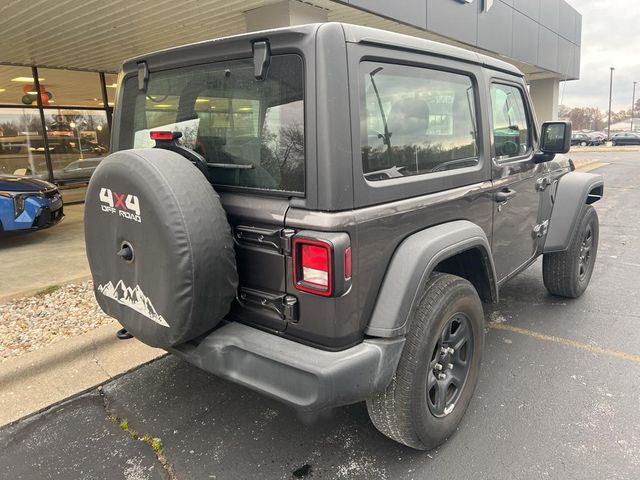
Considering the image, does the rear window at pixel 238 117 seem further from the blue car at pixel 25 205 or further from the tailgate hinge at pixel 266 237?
the blue car at pixel 25 205

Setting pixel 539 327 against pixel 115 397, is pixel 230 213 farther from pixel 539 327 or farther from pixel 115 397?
pixel 539 327

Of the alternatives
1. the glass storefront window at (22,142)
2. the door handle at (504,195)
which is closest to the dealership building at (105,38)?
the glass storefront window at (22,142)

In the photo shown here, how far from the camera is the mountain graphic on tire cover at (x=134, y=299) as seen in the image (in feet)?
6.88

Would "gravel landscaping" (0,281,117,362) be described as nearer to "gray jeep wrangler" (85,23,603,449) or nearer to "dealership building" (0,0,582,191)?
"gray jeep wrangler" (85,23,603,449)

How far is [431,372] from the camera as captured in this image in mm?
2418

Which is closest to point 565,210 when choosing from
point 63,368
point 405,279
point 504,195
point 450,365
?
point 504,195

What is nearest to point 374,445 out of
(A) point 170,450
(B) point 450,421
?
(B) point 450,421

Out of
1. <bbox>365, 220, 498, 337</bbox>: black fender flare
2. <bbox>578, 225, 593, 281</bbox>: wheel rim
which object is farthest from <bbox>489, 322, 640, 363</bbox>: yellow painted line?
<bbox>365, 220, 498, 337</bbox>: black fender flare

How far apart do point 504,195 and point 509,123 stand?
625 millimetres

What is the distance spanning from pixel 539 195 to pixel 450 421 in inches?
81.6

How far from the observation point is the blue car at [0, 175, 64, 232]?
248 inches

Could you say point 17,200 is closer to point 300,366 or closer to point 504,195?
point 300,366

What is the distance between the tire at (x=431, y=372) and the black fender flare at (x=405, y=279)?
144 mm

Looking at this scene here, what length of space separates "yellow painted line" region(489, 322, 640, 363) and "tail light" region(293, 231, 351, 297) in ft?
8.25
